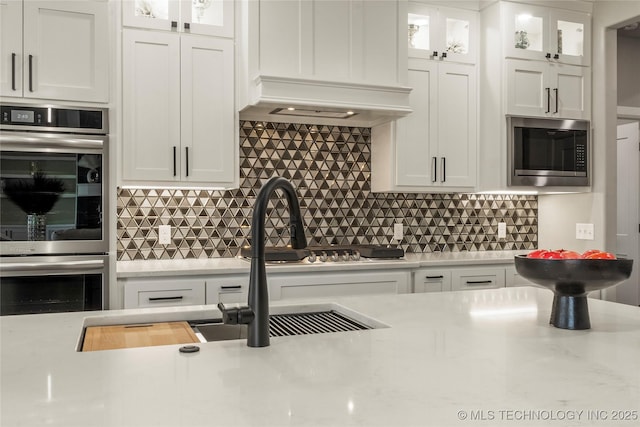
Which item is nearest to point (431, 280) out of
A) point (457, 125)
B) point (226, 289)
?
point (457, 125)

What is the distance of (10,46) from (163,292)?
1.45 meters

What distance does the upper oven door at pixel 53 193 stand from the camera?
2754 mm

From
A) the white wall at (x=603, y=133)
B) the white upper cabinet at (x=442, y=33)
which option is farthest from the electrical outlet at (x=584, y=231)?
the white upper cabinet at (x=442, y=33)

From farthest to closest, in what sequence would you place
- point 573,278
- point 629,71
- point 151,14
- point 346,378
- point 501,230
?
point 629,71 → point 501,230 → point 151,14 → point 573,278 → point 346,378

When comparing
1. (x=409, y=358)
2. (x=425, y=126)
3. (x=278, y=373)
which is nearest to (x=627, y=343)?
(x=409, y=358)

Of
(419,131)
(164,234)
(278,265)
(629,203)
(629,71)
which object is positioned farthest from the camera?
(629,203)

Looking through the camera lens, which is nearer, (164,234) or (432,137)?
(164,234)

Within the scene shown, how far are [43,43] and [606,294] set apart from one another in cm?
390

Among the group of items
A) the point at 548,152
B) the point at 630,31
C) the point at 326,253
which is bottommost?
the point at 326,253

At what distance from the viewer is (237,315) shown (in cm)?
135

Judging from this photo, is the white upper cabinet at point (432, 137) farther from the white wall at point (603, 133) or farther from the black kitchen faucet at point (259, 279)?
the black kitchen faucet at point (259, 279)

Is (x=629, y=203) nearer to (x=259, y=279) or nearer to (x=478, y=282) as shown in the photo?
(x=478, y=282)

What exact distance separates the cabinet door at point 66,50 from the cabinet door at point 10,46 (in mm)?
32

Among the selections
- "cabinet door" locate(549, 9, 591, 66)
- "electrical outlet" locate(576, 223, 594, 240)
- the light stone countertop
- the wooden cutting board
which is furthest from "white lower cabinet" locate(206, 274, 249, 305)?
"cabinet door" locate(549, 9, 591, 66)
